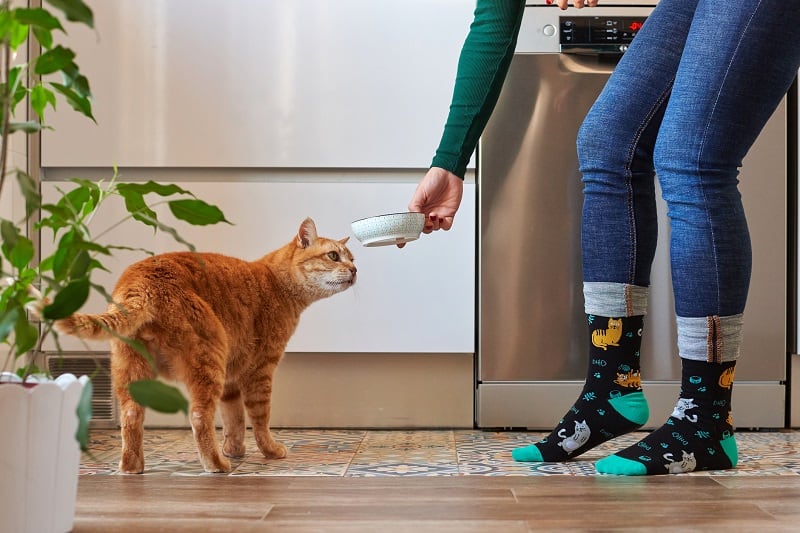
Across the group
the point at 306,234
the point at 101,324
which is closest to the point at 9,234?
the point at 101,324

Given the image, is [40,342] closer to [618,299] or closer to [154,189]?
[154,189]

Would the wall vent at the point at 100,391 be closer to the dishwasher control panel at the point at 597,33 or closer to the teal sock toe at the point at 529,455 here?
the teal sock toe at the point at 529,455

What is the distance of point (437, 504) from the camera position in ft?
3.52

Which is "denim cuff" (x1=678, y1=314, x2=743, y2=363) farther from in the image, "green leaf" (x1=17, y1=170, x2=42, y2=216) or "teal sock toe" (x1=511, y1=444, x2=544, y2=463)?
"green leaf" (x1=17, y1=170, x2=42, y2=216)

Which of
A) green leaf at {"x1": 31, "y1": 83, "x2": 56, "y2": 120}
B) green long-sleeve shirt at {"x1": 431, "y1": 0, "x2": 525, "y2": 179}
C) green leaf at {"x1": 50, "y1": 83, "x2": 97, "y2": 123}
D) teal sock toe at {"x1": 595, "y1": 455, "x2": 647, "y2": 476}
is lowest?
teal sock toe at {"x1": 595, "y1": 455, "x2": 647, "y2": 476}

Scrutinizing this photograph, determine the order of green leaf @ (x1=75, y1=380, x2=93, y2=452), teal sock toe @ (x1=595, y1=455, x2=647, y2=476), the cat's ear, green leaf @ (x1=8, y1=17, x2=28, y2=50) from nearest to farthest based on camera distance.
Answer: green leaf @ (x1=75, y1=380, x2=93, y2=452)
green leaf @ (x1=8, y1=17, x2=28, y2=50)
teal sock toe @ (x1=595, y1=455, x2=647, y2=476)
the cat's ear

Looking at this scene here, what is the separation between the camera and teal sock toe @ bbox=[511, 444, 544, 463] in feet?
4.68

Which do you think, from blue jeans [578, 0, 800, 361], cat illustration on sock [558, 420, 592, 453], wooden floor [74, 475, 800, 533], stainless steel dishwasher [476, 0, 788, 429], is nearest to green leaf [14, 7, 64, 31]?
wooden floor [74, 475, 800, 533]

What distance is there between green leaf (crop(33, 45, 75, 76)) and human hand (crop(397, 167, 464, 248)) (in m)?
0.72

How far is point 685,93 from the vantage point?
124 centimetres

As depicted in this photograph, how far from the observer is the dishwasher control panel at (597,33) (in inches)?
74.0

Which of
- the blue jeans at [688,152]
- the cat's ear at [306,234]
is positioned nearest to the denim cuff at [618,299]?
the blue jeans at [688,152]

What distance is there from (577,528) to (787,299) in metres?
1.22

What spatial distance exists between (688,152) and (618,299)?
0.27 meters
